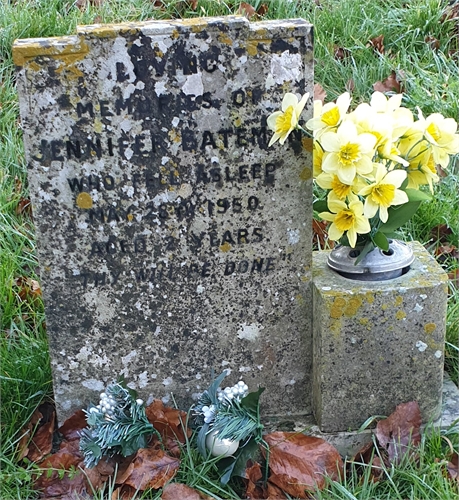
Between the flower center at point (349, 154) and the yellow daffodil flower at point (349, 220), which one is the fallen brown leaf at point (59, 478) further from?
the flower center at point (349, 154)

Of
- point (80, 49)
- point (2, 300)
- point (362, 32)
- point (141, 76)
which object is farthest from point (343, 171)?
point (362, 32)

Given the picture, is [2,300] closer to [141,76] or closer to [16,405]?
[16,405]

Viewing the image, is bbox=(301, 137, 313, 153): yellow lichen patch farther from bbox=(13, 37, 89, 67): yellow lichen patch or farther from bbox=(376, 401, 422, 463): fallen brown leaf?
bbox=(376, 401, 422, 463): fallen brown leaf

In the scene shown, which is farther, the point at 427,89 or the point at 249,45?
the point at 427,89

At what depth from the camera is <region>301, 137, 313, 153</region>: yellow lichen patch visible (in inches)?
87.6

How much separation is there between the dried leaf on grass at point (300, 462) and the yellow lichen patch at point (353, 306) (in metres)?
0.43

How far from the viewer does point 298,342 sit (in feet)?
8.11

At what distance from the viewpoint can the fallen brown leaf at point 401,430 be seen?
232 centimetres

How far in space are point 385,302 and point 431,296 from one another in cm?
15

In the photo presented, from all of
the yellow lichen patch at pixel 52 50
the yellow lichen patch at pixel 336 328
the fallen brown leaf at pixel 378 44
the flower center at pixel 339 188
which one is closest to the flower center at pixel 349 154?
the flower center at pixel 339 188

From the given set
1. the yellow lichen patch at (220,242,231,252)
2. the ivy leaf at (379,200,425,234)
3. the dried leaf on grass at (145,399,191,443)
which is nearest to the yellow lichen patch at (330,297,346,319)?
the ivy leaf at (379,200,425,234)

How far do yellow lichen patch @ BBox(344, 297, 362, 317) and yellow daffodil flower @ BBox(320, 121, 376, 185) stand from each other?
0.38m

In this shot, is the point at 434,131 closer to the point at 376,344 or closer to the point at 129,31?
the point at 376,344

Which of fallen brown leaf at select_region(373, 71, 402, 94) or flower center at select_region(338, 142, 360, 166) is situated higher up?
flower center at select_region(338, 142, 360, 166)
